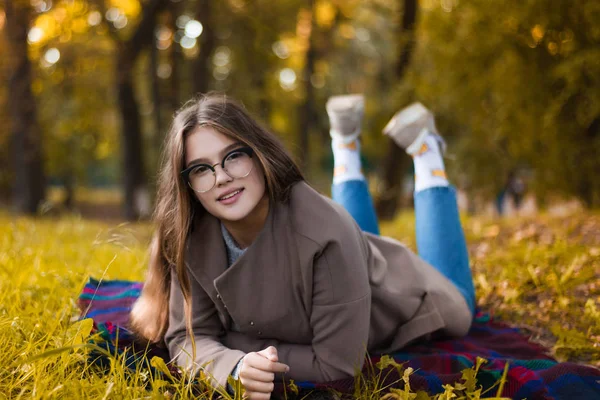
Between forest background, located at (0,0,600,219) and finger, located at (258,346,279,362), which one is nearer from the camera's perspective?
finger, located at (258,346,279,362)

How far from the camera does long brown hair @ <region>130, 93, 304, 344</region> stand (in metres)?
2.16

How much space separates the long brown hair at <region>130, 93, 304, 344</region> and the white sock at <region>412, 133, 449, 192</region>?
1.07m

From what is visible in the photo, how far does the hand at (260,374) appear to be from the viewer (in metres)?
1.86

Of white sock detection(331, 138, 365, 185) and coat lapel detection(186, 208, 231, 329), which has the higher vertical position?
white sock detection(331, 138, 365, 185)

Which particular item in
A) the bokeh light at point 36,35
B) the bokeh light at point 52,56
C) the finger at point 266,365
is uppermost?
the bokeh light at point 36,35

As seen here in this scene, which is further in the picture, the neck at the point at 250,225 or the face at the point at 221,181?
the neck at the point at 250,225

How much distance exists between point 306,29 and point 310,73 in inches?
46.6

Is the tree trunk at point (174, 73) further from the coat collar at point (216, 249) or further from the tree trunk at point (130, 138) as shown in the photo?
the coat collar at point (216, 249)

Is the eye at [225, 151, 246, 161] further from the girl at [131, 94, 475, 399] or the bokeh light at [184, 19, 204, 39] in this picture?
the bokeh light at [184, 19, 204, 39]

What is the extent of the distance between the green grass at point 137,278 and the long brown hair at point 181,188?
23 centimetres

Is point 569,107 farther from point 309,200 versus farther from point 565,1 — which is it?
point 309,200

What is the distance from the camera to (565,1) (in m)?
4.53

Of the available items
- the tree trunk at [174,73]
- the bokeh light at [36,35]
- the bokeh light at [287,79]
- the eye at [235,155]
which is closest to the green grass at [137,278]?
the eye at [235,155]

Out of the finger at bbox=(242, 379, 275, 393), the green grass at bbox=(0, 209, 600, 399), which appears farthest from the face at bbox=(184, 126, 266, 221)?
the finger at bbox=(242, 379, 275, 393)
